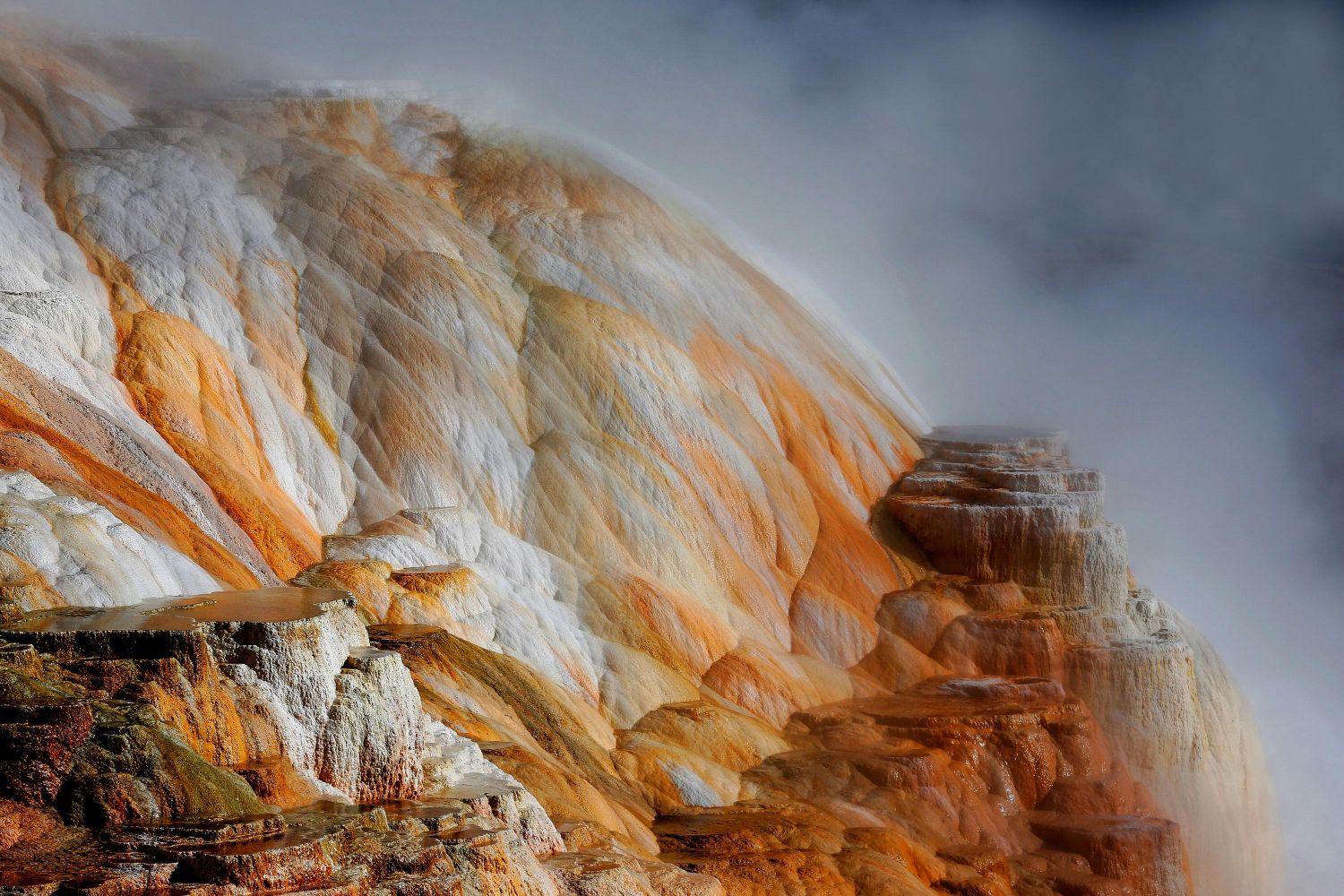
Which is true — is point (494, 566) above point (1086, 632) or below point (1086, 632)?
below

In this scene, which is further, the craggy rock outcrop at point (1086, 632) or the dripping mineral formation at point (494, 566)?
the craggy rock outcrop at point (1086, 632)

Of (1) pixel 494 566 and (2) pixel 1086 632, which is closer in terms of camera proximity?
(1) pixel 494 566

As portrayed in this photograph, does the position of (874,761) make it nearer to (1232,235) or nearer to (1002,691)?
(1002,691)

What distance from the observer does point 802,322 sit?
24812 millimetres

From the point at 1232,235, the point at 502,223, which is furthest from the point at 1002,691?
the point at 1232,235

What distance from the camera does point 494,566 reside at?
1725 cm

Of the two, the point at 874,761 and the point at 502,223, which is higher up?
the point at 502,223

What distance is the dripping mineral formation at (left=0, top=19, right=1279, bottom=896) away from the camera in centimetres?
927

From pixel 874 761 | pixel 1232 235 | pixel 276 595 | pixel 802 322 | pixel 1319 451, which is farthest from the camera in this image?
pixel 1232 235

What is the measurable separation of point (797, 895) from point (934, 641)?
724cm

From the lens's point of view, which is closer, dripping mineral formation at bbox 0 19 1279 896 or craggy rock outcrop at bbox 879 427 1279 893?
dripping mineral formation at bbox 0 19 1279 896

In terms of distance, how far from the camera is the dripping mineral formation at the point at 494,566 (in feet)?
30.4

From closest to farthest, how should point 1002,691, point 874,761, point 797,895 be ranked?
point 797,895 < point 874,761 < point 1002,691

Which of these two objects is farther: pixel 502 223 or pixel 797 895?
pixel 502 223
